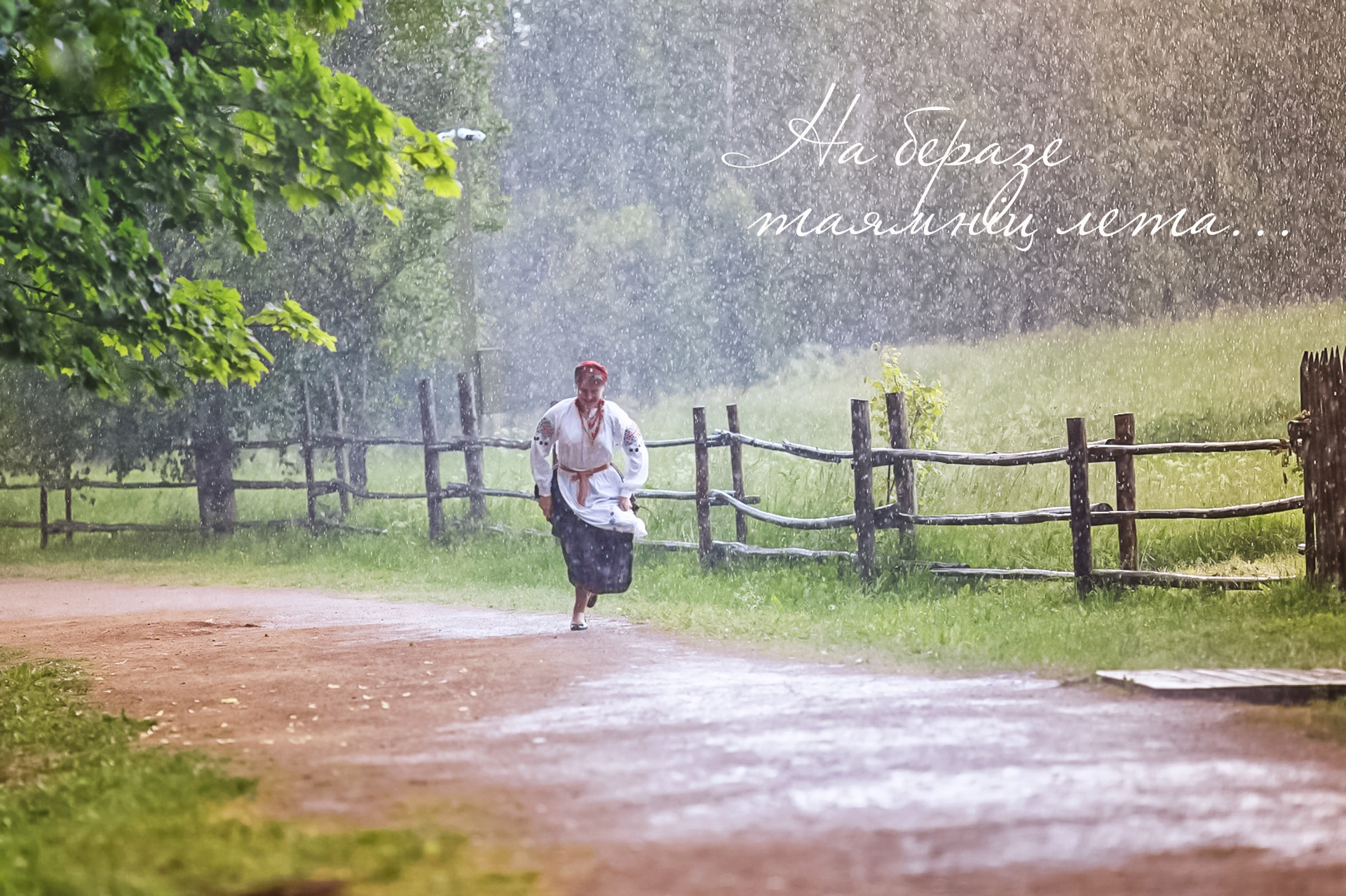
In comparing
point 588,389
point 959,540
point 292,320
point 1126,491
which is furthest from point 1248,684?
point 959,540

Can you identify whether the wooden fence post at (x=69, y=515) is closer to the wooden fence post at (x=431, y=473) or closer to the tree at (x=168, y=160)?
the wooden fence post at (x=431, y=473)

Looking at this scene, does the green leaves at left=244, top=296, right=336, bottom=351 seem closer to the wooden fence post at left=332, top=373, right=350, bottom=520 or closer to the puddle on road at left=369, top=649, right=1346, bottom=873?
the puddle on road at left=369, top=649, right=1346, bottom=873

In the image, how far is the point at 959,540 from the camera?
530 inches

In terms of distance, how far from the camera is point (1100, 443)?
1084cm

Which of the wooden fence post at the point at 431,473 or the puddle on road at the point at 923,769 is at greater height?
the wooden fence post at the point at 431,473

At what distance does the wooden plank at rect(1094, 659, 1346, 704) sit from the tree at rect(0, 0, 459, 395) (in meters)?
4.43

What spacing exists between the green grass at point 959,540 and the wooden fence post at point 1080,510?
0.29m

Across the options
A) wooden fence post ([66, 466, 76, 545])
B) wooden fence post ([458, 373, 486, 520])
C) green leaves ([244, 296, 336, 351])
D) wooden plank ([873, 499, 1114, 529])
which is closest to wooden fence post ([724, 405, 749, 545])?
wooden plank ([873, 499, 1114, 529])

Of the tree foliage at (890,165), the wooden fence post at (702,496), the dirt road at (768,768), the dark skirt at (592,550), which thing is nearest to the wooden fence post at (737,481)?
the wooden fence post at (702,496)

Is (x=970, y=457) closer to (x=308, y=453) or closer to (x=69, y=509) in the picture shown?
(x=308, y=453)

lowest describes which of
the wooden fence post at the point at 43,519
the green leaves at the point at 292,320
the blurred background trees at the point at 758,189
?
the wooden fence post at the point at 43,519

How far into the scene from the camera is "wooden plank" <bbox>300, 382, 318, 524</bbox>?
66.6ft

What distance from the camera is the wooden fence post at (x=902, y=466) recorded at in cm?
1207

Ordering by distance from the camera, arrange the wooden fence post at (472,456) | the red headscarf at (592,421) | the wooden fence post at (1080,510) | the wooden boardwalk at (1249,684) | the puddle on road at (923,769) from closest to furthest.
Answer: the puddle on road at (923,769) < the wooden boardwalk at (1249,684) < the red headscarf at (592,421) < the wooden fence post at (1080,510) < the wooden fence post at (472,456)
